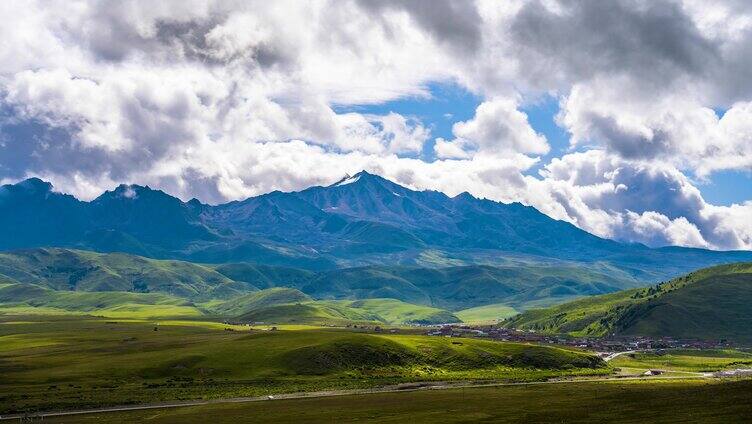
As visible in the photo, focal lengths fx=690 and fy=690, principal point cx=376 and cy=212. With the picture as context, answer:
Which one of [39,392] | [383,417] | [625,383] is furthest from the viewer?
[625,383]

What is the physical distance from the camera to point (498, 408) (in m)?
134

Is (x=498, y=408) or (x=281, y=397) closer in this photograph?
(x=498, y=408)

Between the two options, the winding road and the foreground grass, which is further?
the winding road

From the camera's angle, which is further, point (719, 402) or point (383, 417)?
point (383, 417)

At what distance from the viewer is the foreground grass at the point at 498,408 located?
105m

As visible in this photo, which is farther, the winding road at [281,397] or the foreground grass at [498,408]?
the winding road at [281,397]

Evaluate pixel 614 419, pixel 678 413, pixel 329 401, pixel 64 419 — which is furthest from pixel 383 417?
pixel 64 419

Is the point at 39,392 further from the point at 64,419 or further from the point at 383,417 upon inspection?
the point at 383,417

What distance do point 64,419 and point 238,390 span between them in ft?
173

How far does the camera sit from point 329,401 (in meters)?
161

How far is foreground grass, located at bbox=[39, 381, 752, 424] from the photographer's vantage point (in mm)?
105312

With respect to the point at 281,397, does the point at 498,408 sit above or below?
below

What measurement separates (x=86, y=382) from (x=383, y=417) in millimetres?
105391

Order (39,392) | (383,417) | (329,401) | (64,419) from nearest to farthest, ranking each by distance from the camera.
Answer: (383,417), (64,419), (329,401), (39,392)
